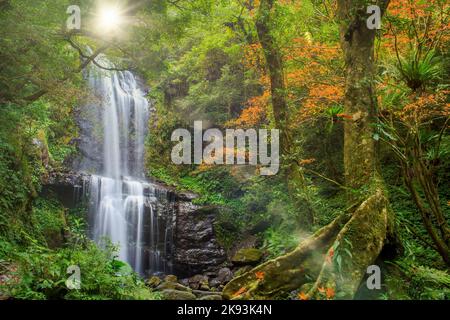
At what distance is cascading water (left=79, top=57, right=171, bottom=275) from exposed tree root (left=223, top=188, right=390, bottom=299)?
21.4 feet

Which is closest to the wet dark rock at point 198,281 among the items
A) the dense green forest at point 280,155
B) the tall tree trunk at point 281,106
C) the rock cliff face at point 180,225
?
the dense green forest at point 280,155

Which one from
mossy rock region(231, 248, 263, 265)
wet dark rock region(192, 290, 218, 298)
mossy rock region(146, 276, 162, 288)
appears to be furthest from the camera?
mossy rock region(231, 248, 263, 265)

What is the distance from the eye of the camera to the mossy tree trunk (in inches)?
146

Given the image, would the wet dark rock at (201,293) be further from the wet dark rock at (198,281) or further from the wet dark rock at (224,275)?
the wet dark rock at (224,275)

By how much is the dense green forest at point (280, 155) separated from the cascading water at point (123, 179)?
20 cm

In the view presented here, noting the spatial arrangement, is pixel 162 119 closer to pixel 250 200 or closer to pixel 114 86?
pixel 114 86

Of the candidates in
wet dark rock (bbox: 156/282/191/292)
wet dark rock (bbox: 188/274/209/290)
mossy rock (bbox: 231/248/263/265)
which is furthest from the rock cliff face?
wet dark rock (bbox: 156/282/191/292)

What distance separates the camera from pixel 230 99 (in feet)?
57.7

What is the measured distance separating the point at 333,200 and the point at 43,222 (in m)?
9.19

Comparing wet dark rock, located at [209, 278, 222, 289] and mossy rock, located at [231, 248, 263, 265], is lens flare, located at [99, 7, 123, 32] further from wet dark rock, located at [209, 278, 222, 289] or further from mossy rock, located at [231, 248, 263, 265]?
wet dark rock, located at [209, 278, 222, 289]

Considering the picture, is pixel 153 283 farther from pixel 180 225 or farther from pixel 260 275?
pixel 260 275
